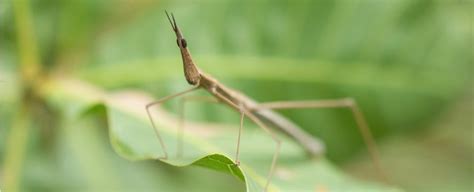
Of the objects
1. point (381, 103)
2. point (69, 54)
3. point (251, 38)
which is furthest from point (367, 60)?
point (69, 54)

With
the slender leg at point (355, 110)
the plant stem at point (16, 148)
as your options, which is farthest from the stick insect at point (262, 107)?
the plant stem at point (16, 148)

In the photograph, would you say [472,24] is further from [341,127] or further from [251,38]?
[251,38]

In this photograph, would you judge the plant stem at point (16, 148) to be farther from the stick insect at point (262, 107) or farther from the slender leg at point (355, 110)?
the slender leg at point (355, 110)

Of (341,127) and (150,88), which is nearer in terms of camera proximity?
(150,88)

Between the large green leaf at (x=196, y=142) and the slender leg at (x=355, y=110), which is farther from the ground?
the slender leg at (x=355, y=110)

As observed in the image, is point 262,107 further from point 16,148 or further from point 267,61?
point 16,148

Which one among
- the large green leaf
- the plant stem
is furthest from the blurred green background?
the plant stem
